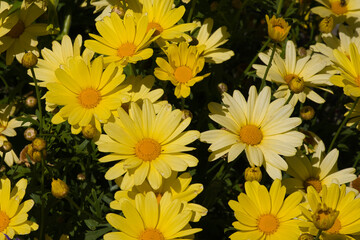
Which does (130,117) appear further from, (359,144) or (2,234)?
(359,144)

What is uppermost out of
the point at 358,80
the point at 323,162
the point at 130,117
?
the point at 358,80

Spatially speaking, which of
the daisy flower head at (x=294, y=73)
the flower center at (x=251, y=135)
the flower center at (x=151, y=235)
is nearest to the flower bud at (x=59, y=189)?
the flower center at (x=151, y=235)

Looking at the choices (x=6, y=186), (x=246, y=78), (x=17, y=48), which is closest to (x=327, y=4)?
(x=246, y=78)

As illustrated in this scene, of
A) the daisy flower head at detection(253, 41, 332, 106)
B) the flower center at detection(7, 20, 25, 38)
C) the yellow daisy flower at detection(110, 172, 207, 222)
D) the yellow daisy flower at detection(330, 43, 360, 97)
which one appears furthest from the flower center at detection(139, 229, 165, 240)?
the flower center at detection(7, 20, 25, 38)

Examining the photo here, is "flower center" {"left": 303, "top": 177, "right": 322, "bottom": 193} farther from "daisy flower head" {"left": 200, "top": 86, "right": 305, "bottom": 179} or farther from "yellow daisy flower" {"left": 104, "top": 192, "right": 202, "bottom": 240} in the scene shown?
"yellow daisy flower" {"left": 104, "top": 192, "right": 202, "bottom": 240}

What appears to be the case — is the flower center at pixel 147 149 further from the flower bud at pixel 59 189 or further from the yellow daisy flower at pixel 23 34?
the yellow daisy flower at pixel 23 34

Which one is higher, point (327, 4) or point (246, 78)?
point (327, 4)

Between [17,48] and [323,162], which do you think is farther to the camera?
[17,48]
